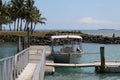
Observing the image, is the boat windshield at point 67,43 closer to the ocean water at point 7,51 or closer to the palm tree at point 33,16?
the ocean water at point 7,51

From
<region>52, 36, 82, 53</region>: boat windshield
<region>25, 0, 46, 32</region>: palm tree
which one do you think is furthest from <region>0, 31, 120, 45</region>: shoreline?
<region>52, 36, 82, 53</region>: boat windshield

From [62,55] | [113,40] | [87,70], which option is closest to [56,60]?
[62,55]

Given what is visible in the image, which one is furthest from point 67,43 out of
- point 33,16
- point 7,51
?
point 33,16

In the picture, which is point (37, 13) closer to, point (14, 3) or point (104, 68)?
point (14, 3)

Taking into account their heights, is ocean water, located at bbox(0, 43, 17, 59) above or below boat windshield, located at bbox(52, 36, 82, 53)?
below

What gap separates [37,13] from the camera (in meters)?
94.2

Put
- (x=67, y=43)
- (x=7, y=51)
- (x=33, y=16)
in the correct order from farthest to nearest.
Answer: (x=33, y=16)
(x=7, y=51)
(x=67, y=43)

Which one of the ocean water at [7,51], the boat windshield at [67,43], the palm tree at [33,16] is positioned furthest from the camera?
the palm tree at [33,16]

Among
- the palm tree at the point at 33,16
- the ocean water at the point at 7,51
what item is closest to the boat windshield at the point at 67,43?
the ocean water at the point at 7,51

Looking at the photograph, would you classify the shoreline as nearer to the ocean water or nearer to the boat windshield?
the ocean water

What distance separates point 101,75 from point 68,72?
3.23 m

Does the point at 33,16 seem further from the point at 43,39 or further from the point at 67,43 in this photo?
the point at 67,43

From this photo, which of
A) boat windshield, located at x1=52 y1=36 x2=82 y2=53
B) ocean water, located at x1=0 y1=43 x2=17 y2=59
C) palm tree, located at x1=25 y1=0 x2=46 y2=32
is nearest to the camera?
boat windshield, located at x1=52 y1=36 x2=82 y2=53

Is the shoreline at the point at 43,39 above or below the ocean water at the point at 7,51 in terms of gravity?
above
